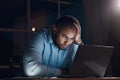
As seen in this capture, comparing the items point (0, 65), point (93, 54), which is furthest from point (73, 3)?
point (93, 54)

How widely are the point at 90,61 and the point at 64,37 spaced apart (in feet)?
1.01

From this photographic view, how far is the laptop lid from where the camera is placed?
1643 millimetres

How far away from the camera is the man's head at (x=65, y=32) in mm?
1880

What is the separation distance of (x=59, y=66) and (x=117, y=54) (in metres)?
2.62

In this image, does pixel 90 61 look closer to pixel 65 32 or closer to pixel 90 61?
pixel 90 61

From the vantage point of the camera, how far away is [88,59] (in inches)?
Answer: 66.0

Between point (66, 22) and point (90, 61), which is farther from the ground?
point (66, 22)

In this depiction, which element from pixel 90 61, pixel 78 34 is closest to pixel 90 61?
pixel 90 61

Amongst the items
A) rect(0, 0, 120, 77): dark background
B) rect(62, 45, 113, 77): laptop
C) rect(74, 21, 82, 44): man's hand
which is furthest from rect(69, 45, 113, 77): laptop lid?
rect(0, 0, 120, 77): dark background

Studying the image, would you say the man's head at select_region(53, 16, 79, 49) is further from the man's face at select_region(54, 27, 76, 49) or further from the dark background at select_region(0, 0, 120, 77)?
the dark background at select_region(0, 0, 120, 77)

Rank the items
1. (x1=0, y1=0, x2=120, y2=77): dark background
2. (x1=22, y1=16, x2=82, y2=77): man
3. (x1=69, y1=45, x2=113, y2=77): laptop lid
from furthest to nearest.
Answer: (x1=0, y1=0, x2=120, y2=77): dark background < (x1=22, y1=16, x2=82, y2=77): man < (x1=69, y1=45, x2=113, y2=77): laptop lid

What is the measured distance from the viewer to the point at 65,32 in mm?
1898

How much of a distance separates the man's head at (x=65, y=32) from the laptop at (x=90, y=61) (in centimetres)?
24

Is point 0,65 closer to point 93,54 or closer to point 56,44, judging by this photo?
point 56,44
